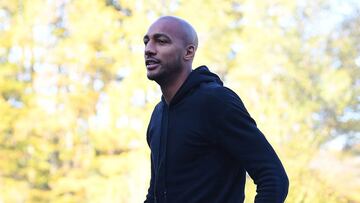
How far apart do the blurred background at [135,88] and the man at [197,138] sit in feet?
28.3

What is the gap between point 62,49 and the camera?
45.9 ft

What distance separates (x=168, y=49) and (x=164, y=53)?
18 mm

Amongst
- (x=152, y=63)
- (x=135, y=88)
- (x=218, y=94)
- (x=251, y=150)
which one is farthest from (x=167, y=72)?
(x=135, y=88)

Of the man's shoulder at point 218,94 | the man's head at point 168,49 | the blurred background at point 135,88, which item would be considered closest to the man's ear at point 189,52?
the man's head at point 168,49

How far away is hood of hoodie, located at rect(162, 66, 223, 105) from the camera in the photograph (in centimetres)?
187

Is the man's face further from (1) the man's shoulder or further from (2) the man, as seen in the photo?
(1) the man's shoulder

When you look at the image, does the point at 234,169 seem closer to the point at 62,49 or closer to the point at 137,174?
the point at 137,174

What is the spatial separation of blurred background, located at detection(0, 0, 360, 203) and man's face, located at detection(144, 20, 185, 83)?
341 inches

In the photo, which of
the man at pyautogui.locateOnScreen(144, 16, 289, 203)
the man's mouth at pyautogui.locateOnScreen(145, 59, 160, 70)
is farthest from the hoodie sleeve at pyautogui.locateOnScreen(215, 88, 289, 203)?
the man's mouth at pyautogui.locateOnScreen(145, 59, 160, 70)

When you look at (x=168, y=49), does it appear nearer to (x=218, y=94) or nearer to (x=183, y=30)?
(x=183, y=30)

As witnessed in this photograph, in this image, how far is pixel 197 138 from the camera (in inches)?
70.8

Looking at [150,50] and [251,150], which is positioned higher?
[150,50]

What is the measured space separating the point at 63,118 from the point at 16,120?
95 centimetres

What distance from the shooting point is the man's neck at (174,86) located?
6.29 ft
